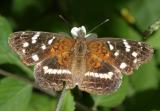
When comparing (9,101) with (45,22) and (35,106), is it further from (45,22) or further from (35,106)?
(45,22)

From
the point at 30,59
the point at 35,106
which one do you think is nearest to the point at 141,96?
the point at 35,106

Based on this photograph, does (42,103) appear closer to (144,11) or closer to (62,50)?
(62,50)

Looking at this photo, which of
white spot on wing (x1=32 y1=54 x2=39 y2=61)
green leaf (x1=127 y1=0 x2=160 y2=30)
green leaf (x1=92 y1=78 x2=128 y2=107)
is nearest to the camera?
white spot on wing (x1=32 y1=54 x2=39 y2=61)

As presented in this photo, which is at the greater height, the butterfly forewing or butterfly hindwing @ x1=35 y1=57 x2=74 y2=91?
the butterfly forewing

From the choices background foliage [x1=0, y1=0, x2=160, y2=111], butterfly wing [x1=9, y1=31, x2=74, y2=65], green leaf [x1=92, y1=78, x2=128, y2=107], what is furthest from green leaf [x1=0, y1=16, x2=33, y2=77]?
green leaf [x1=92, y1=78, x2=128, y2=107]

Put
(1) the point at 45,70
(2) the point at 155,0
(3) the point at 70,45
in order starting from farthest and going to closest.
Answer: (2) the point at 155,0 < (3) the point at 70,45 < (1) the point at 45,70

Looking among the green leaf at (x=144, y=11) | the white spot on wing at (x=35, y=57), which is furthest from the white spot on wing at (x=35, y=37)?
the green leaf at (x=144, y=11)

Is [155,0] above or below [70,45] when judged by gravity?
above

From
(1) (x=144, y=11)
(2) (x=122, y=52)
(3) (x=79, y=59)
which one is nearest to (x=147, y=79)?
(1) (x=144, y=11)

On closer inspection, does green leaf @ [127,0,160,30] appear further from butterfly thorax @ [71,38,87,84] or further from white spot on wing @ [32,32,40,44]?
white spot on wing @ [32,32,40,44]
